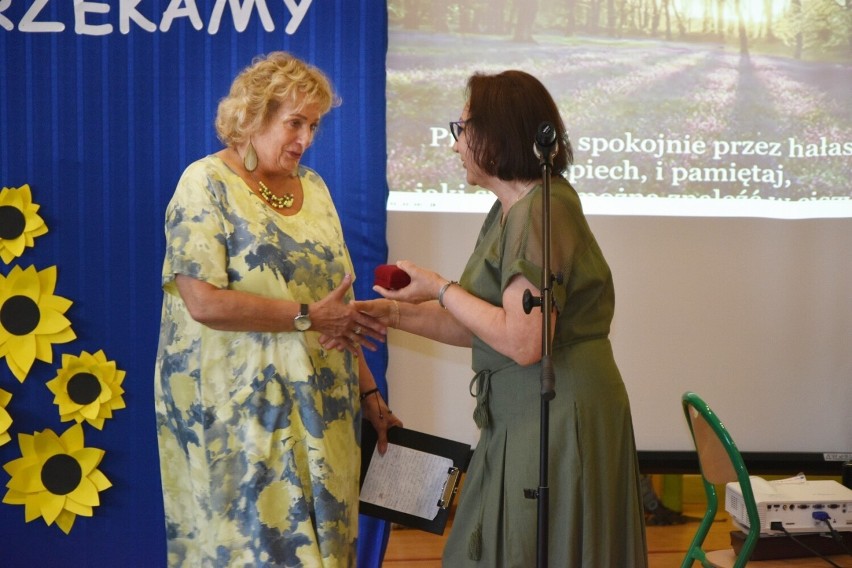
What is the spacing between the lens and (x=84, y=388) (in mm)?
3311

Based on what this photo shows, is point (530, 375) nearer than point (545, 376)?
No

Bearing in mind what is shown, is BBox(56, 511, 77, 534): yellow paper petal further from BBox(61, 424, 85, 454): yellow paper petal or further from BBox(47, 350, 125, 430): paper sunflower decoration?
BBox(47, 350, 125, 430): paper sunflower decoration

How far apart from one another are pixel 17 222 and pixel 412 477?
5.67 ft

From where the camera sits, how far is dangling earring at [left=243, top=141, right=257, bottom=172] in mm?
→ 2396

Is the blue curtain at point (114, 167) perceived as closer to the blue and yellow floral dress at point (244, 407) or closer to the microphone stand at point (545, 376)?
the blue and yellow floral dress at point (244, 407)

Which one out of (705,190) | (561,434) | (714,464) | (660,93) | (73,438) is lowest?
(73,438)

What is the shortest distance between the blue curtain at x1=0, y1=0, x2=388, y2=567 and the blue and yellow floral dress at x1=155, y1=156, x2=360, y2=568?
3.39ft

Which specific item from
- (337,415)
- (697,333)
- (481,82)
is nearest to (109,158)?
(337,415)

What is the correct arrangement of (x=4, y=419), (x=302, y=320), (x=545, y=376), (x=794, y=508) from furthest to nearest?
(x=4, y=419) < (x=794, y=508) < (x=302, y=320) < (x=545, y=376)

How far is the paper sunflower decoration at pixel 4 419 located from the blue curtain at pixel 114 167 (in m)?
0.03

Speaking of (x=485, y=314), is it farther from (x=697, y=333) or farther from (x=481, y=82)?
(x=697, y=333)

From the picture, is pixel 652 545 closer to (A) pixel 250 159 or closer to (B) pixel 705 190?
(B) pixel 705 190

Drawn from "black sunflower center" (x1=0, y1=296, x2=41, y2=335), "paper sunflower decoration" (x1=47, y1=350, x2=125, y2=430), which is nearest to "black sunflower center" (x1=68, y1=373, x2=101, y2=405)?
"paper sunflower decoration" (x1=47, y1=350, x2=125, y2=430)

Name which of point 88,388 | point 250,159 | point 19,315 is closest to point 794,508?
point 250,159
